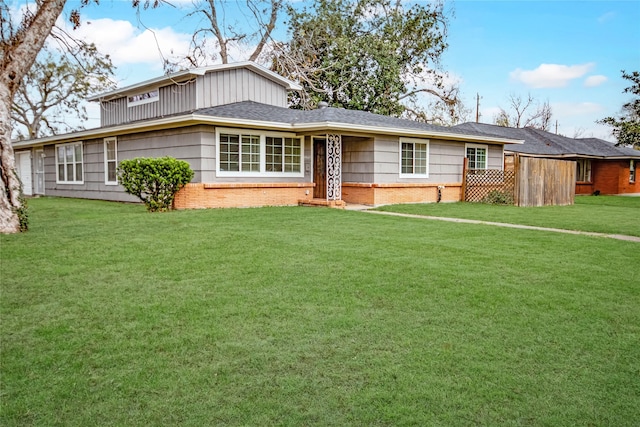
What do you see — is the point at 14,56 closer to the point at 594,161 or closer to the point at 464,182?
the point at 464,182

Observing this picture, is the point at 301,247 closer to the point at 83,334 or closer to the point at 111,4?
the point at 83,334

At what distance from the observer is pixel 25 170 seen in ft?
87.6

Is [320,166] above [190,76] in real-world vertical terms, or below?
below

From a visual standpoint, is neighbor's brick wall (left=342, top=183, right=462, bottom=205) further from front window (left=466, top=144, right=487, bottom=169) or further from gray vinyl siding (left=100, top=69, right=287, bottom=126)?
gray vinyl siding (left=100, top=69, right=287, bottom=126)

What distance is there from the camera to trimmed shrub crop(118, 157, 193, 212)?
1355 cm

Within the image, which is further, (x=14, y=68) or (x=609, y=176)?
(x=609, y=176)

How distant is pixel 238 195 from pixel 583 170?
83.0 ft

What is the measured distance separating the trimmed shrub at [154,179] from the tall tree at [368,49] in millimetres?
14833

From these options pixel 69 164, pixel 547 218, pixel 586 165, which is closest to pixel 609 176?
pixel 586 165

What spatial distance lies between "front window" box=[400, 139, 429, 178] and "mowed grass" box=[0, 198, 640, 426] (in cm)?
1045

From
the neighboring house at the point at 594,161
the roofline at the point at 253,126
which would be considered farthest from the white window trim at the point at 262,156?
the neighboring house at the point at 594,161

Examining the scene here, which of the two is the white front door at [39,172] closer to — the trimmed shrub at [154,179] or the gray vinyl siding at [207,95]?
the gray vinyl siding at [207,95]

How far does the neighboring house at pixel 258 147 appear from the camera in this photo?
15352 mm

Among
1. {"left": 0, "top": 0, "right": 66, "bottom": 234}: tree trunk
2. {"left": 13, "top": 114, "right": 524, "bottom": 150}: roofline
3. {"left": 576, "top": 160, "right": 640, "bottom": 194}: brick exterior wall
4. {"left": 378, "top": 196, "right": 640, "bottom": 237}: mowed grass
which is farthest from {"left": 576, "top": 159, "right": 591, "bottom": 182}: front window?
{"left": 0, "top": 0, "right": 66, "bottom": 234}: tree trunk
